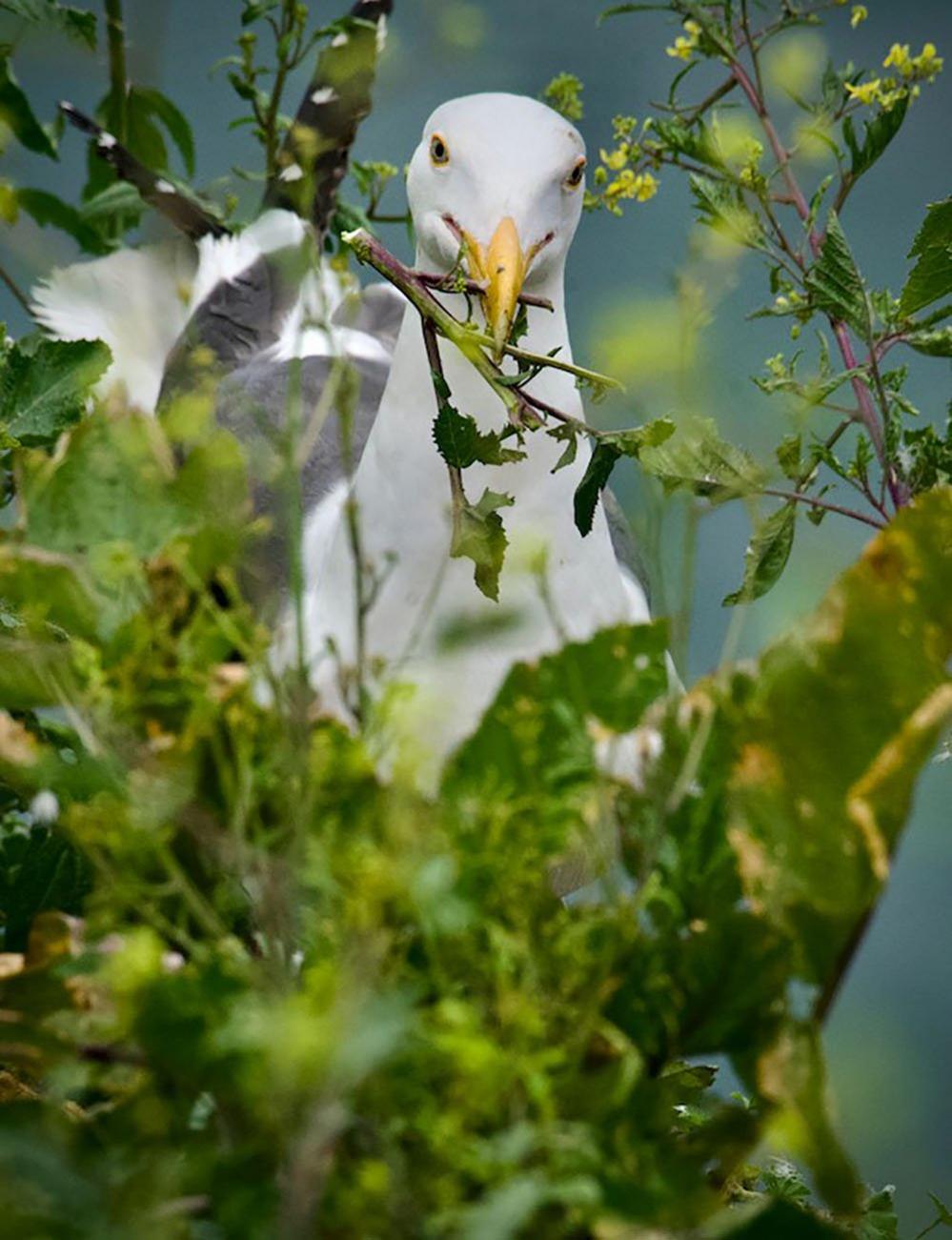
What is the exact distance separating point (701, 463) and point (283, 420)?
57 cm

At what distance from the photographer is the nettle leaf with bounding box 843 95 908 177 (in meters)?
0.79

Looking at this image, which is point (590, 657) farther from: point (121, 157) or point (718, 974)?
point (121, 157)

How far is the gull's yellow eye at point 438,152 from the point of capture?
966 millimetres

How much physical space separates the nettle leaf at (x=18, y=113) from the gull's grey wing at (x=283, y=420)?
197 millimetres

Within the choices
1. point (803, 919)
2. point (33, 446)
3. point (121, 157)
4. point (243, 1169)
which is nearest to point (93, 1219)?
point (243, 1169)

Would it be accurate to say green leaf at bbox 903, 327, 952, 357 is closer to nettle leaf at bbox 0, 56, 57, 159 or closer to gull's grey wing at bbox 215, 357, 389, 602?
gull's grey wing at bbox 215, 357, 389, 602

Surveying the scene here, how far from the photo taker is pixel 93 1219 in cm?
28

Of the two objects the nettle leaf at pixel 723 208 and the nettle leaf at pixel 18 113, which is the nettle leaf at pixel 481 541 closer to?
the nettle leaf at pixel 723 208

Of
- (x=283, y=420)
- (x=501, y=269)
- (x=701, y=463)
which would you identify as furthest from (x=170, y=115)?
(x=701, y=463)

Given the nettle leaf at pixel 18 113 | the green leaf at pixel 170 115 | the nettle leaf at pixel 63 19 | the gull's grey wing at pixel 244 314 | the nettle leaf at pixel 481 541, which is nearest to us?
the nettle leaf at pixel 481 541

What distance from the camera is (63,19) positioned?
2.98 feet

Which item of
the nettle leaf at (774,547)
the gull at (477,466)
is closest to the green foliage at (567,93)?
the gull at (477,466)

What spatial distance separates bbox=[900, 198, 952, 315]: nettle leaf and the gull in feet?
0.55

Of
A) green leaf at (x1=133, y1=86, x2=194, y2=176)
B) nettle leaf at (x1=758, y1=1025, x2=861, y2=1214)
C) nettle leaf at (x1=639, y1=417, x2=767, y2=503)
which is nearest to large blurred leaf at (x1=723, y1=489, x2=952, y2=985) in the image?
nettle leaf at (x1=758, y1=1025, x2=861, y2=1214)
